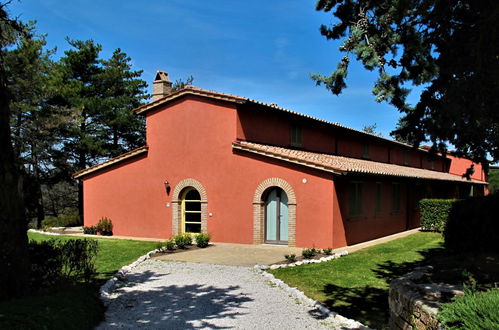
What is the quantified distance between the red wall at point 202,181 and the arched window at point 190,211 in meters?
0.69

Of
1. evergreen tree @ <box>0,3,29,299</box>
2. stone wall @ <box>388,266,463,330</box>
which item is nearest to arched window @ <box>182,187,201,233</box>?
evergreen tree @ <box>0,3,29,299</box>

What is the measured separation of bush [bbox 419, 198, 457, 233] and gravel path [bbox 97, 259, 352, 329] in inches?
486

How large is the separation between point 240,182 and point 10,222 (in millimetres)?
10476

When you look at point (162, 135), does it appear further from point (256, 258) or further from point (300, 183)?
point (256, 258)

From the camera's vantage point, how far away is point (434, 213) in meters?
19.5

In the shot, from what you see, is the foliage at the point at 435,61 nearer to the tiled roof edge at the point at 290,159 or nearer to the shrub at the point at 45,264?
the tiled roof edge at the point at 290,159

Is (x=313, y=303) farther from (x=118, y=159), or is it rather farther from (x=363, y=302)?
(x=118, y=159)

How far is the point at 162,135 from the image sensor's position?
18.6 meters

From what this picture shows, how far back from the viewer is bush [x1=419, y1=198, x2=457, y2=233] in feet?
62.4

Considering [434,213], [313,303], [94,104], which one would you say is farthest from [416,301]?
[94,104]

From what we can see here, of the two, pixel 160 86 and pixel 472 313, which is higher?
pixel 160 86

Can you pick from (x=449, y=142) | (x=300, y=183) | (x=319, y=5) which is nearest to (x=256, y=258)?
(x=300, y=183)

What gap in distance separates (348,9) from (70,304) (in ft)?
24.8

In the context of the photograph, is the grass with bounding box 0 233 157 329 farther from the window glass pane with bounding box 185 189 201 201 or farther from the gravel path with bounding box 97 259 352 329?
the window glass pane with bounding box 185 189 201 201
